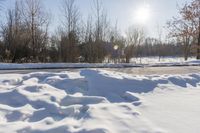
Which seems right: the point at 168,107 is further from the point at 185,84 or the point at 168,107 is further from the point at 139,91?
the point at 185,84

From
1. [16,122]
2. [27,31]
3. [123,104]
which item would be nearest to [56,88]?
[123,104]

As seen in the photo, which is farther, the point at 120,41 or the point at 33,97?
the point at 120,41

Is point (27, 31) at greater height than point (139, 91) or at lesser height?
greater

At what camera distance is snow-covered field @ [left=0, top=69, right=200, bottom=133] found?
5.14 meters

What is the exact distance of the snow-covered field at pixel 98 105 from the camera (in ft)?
16.9

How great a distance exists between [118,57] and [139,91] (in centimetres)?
2425

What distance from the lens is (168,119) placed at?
569 centimetres

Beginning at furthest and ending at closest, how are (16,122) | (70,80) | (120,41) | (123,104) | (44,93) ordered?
(120,41)
(70,80)
(44,93)
(123,104)
(16,122)

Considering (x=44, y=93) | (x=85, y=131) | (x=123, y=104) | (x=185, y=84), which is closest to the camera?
(x=85, y=131)

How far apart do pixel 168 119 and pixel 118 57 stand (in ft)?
87.8

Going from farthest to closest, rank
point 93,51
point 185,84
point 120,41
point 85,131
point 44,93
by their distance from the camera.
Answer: point 120,41, point 93,51, point 185,84, point 44,93, point 85,131

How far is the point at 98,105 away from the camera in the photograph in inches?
249

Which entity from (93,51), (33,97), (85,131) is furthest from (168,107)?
(93,51)

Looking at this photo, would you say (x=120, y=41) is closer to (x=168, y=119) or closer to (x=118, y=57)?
(x=118, y=57)
